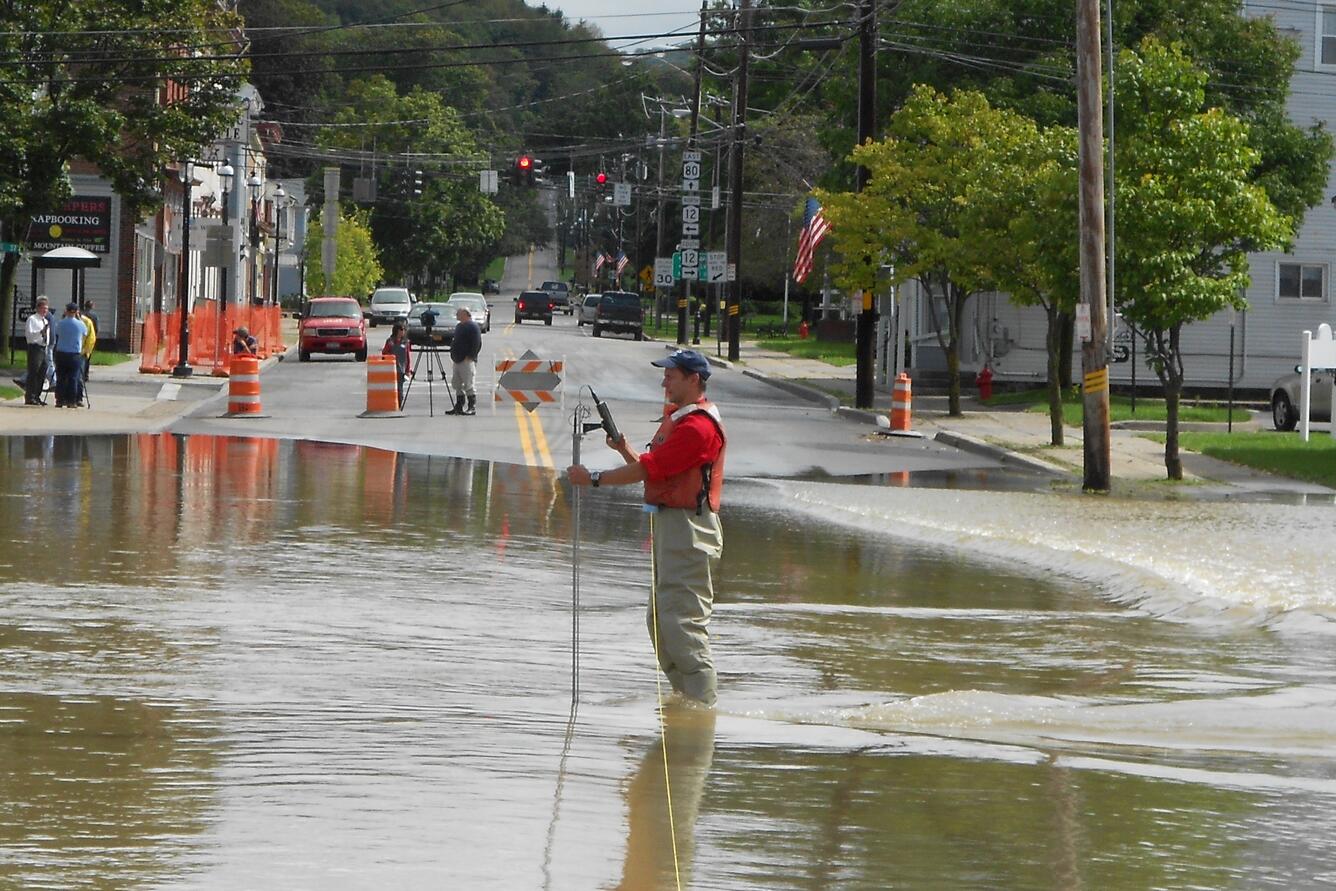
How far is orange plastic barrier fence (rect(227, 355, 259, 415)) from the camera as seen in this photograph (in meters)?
31.4

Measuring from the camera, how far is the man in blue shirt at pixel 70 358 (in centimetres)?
3031

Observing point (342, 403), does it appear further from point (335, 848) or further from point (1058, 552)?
point (335, 848)

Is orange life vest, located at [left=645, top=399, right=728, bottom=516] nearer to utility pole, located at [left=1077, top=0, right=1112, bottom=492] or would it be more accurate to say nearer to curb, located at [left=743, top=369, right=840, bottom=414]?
utility pole, located at [left=1077, top=0, right=1112, bottom=492]

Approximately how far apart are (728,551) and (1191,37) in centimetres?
2786

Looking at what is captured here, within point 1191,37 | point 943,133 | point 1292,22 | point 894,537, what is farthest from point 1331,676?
point 1292,22

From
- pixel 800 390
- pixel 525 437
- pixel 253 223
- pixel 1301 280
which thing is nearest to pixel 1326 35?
pixel 1301 280

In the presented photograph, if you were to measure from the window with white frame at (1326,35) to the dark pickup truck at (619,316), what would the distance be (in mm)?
37207

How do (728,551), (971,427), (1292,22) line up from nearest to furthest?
(728,551), (971,427), (1292,22)

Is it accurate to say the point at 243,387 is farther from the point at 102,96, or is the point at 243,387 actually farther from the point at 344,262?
the point at 344,262

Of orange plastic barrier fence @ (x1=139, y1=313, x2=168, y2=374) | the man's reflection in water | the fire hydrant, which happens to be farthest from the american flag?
the man's reflection in water

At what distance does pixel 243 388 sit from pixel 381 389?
247cm

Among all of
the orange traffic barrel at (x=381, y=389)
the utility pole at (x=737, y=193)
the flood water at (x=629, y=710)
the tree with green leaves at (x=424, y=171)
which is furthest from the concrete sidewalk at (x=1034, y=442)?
the tree with green leaves at (x=424, y=171)

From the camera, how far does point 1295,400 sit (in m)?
34.3

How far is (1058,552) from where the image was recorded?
56.6 ft
